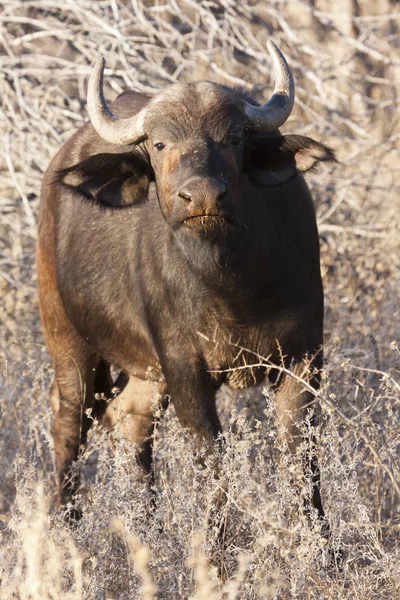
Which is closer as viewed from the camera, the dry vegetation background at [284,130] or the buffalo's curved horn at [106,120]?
the buffalo's curved horn at [106,120]

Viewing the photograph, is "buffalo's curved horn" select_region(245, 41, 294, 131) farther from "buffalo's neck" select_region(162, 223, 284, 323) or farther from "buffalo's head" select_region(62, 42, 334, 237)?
"buffalo's neck" select_region(162, 223, 284, 323)

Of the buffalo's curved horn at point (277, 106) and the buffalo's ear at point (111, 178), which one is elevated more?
the buffalo's curved horn at point (277, 106)

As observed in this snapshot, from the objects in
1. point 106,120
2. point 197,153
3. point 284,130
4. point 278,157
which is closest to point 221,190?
point 197,153

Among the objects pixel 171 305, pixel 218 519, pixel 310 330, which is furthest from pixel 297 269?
pixel 218 519

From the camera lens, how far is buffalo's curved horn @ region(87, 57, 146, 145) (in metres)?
4.85

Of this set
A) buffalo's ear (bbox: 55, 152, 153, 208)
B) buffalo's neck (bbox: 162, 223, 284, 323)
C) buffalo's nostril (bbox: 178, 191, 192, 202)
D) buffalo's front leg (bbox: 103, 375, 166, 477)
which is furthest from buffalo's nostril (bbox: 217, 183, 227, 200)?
buffalo's front leg (bbox: 103, 375, 166, 477)

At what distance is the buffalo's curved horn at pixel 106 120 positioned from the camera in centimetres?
485

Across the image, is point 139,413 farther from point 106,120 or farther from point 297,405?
point 106,120

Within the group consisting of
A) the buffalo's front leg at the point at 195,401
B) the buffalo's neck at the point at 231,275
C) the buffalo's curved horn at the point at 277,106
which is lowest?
the buffalo's front leg at the point at 195,401

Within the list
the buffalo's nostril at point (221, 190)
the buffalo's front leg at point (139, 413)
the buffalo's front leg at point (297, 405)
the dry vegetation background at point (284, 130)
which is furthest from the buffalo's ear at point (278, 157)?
the buffalo's front leg at point (139, 413)

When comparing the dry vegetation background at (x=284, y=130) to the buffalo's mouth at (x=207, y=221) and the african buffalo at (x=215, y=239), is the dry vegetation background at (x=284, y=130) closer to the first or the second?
the african buffalo at (x=215, y=239)

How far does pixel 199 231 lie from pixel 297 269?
2.01 ft

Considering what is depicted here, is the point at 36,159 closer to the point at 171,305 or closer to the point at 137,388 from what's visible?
the point at 137,388

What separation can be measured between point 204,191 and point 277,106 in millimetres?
888
